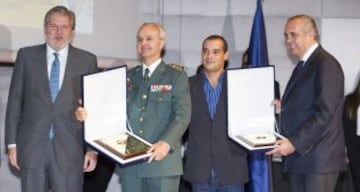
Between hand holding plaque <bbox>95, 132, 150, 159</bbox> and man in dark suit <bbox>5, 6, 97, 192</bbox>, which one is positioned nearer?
hand holding plaque <bbox>95, 132, 150, 159</bbox>

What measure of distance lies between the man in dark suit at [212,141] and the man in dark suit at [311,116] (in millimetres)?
338

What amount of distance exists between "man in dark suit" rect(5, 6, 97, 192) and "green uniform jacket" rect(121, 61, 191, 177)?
0.33 meters

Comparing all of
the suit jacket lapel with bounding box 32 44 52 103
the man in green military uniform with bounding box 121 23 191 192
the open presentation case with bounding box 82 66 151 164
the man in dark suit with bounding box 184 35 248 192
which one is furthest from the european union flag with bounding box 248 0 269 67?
the suit jacket lapel with bounding box 32 44 52 103

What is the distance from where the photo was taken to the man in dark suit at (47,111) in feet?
10.0

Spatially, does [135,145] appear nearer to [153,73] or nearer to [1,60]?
[153,73]

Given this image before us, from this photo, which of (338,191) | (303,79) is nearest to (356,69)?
(338,191)

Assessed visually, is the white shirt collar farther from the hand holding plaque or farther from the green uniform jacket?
the hand holding plaque

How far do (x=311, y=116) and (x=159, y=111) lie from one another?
32.9 inches

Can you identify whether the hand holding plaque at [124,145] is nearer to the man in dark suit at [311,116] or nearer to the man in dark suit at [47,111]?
the man in dark suit at [47,111]

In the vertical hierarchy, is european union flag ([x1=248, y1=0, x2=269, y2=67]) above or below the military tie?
above

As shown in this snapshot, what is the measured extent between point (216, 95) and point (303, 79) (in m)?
0.55

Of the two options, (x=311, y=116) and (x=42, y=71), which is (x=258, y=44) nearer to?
(x=311, y=116)

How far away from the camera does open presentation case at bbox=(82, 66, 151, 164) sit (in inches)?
109

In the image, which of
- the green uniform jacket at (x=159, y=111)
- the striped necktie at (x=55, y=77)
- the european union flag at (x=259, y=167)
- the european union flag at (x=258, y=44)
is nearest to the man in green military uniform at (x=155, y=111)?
the green uniform jacket at (x=159, y=111)
